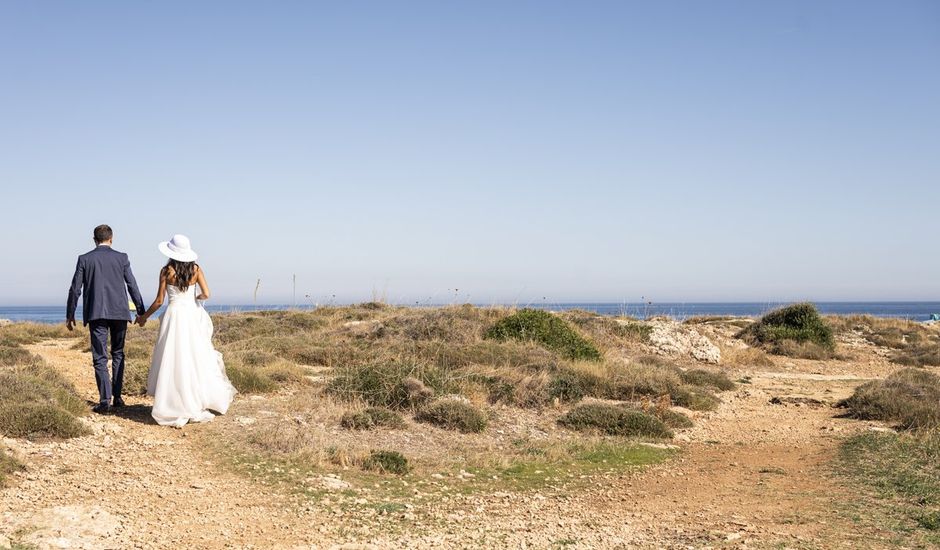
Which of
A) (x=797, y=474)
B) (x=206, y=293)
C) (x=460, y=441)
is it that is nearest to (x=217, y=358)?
(x=206, y=293)

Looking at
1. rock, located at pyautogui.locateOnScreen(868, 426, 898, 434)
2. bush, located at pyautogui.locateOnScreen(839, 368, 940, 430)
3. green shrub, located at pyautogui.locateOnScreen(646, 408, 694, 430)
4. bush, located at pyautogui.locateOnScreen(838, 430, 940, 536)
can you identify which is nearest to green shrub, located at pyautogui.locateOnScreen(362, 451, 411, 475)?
bush, located at pyautogui.locateOnScreen(838, 430, 940, 536)

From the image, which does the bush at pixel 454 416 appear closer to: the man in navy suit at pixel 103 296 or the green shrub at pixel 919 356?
the man in navy suit at pixel 103 296

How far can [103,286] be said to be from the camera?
10633 mm

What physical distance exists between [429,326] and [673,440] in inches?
371

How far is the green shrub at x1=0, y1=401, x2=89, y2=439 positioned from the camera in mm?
9352

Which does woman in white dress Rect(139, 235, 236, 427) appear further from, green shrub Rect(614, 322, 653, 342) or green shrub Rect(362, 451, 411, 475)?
green shrub Rect(614, 322, 653, 342)

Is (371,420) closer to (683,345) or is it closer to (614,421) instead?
(614,421)

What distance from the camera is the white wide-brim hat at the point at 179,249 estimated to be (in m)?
10.5

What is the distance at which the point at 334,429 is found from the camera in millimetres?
11242

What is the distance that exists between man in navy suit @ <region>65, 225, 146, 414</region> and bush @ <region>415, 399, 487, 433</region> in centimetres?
423

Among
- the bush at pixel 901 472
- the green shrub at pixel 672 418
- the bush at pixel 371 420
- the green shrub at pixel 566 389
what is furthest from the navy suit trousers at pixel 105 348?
the bush at pixel 901 472

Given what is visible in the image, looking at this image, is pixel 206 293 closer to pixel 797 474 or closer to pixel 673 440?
pixel 673 440

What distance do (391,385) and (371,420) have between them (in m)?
1.54

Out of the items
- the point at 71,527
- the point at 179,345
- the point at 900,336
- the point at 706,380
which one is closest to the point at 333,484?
the point at 71,527
